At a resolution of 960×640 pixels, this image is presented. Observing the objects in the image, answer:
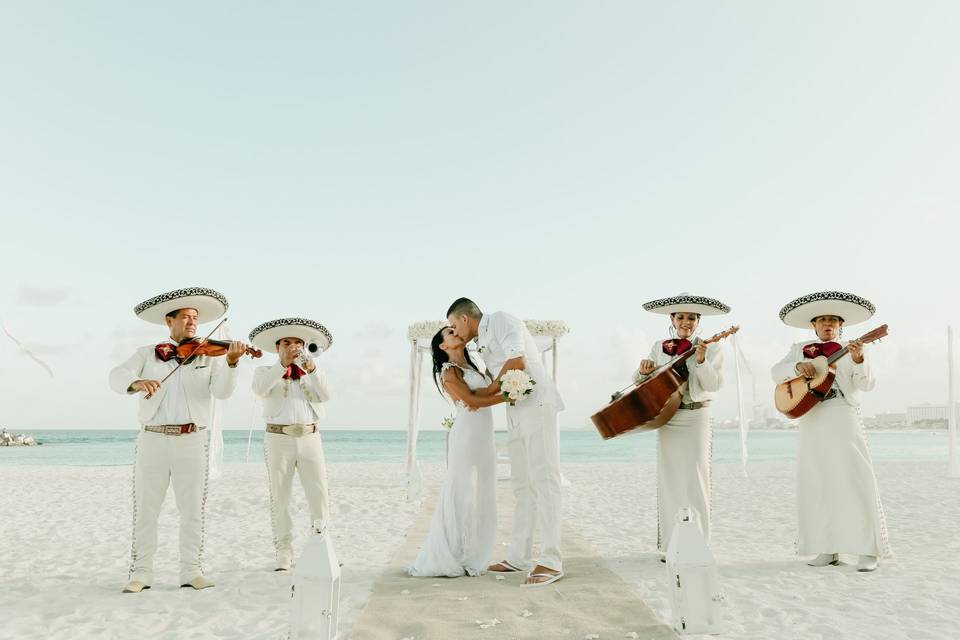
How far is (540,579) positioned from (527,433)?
1.00 meters

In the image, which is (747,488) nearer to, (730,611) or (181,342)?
(730,611)

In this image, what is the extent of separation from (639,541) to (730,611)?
8.87 ft

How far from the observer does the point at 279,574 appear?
5.52 meters

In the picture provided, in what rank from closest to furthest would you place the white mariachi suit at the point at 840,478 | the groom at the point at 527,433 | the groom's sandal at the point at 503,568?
the groom at the point at 527,433 < the groom's sandal at the point at 503,568 < the white mariachi suit at the point at 840,478

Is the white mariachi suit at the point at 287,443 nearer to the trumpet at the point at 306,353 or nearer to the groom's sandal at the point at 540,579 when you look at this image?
Answer: the trumpet at the point at 306,353

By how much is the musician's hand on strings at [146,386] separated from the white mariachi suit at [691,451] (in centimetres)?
365

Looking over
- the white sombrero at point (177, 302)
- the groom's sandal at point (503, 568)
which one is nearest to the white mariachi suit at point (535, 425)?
the groom's sandal at point (503, 568)

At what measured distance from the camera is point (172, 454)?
198 inches

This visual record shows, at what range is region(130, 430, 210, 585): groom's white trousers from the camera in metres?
4.98

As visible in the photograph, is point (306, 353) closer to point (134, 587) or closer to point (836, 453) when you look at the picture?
point (134, 587)

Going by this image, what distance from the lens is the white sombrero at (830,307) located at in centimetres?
575

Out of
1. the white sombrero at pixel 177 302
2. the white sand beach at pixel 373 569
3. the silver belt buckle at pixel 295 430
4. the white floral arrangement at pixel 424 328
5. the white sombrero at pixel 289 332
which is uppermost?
the white floral arrangement at pixel 424 328

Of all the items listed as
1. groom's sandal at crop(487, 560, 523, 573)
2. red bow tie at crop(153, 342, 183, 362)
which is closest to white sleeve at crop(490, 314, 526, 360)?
groom's sandal at crop(487, 560, 523, 573)

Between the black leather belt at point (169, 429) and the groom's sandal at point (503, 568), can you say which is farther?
the groom's sandal at point (503, 568)
